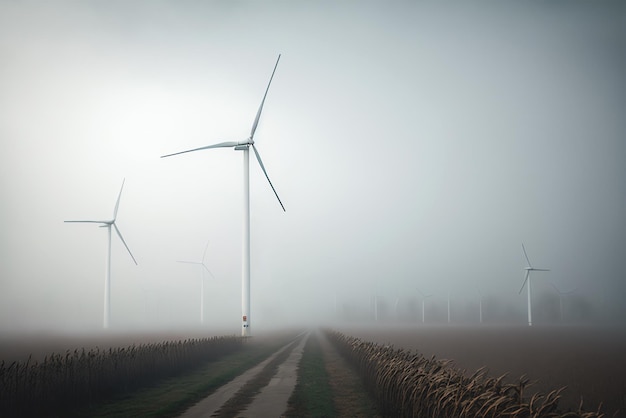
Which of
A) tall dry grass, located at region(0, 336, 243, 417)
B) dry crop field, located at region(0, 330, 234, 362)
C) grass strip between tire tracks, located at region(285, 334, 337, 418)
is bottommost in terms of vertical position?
dry crop field, located at region(0, 330, 234, 362)

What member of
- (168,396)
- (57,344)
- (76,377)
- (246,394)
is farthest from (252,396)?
(57,344)

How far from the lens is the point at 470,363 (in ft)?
125

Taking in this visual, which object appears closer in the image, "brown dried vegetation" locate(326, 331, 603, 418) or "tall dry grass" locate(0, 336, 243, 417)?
"brown dried vegetation" locate(326, 331, 603, 418)

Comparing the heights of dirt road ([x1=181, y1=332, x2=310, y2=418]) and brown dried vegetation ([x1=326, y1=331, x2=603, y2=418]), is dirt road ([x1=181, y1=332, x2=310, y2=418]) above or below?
below

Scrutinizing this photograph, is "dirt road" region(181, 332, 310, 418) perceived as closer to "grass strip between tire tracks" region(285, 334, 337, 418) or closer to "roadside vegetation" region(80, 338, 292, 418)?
"grass strip between tire tracks" region(285, 334, 337, 418)

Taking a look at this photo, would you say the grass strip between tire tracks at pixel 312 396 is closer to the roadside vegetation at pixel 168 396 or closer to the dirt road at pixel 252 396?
the dirt road at pixel 252 396

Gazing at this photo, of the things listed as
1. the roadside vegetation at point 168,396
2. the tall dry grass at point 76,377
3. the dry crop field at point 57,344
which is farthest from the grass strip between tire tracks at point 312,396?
the dry crop field at point 57,344

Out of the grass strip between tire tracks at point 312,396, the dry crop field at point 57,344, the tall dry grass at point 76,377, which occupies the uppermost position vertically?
the tall dry grass at point 76,377

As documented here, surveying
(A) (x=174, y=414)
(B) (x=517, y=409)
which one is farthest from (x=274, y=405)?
(B) (x=517, y=409)

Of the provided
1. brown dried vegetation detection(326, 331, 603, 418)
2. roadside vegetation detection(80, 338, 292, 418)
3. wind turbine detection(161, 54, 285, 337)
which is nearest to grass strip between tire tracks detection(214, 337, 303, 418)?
roadside vegetation detection(80, 338, 292, 418)

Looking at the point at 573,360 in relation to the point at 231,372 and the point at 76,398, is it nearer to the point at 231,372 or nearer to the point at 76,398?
the point at 231,372

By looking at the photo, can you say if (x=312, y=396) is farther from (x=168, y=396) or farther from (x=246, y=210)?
(x=246, y=210)

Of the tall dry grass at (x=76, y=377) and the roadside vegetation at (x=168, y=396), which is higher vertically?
the tall dry grass at (x=76, y=377)

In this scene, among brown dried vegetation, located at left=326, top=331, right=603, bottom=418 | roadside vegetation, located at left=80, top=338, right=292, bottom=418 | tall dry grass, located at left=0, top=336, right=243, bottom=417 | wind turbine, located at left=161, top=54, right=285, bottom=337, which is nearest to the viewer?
brown dried vegetation, located at left=326, top=331, right=603, bottom=418
